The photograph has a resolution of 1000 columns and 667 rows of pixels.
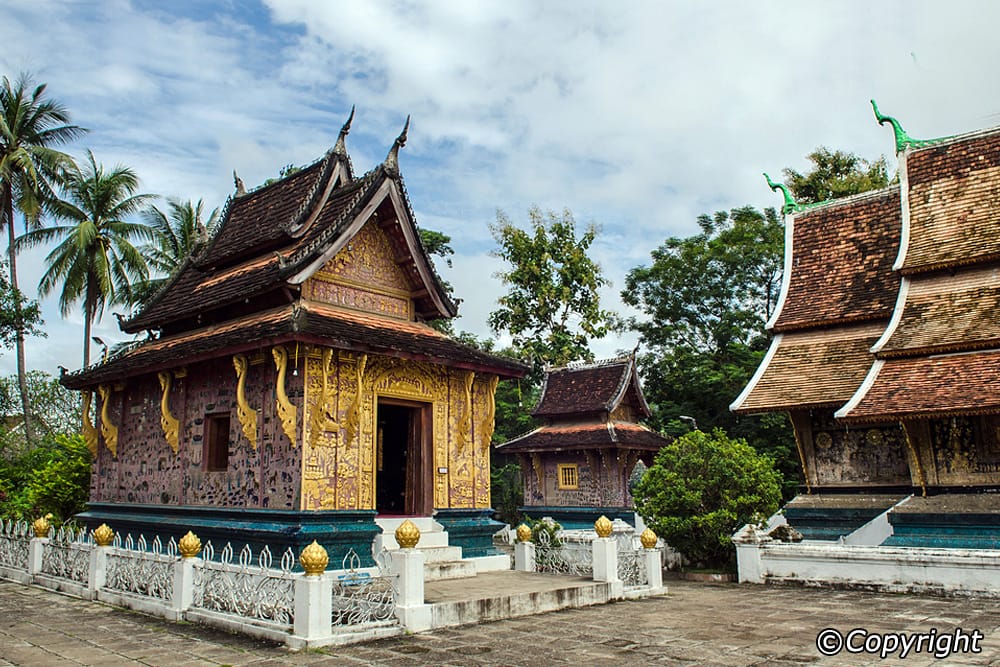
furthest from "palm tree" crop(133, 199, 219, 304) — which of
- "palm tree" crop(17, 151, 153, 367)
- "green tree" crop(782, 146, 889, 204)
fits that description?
"green tree" crop(782, 146, 889, 204)

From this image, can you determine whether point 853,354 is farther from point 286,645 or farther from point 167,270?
point 167,270

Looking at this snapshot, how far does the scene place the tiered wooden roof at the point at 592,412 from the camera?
81.6 feet

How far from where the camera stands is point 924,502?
1303 centimetres

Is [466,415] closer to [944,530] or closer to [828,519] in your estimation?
[828,519]

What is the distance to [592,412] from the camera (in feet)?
84.4

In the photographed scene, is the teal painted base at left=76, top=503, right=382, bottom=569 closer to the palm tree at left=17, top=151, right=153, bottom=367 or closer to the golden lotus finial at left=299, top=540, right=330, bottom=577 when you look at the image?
the golden lotus finial at left=299, top=540, right=330, bottom=577

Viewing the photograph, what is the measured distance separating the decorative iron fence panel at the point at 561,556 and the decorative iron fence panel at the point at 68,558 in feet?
22.5

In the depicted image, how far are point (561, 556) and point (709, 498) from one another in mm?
4525

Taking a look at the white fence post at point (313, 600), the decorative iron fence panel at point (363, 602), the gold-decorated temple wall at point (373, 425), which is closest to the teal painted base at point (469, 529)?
the gold-decorated temple wall at point (373, 425)

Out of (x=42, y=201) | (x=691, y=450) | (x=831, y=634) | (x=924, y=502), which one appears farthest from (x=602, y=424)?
(x=42, y=201)

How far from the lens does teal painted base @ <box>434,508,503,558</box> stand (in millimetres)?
11562

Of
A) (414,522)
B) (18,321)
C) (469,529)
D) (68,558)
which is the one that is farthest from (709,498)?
(18,321)

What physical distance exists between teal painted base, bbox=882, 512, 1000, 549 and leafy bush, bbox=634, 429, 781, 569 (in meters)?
2.53

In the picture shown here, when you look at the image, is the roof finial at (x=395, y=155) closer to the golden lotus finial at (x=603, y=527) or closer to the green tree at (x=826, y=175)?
the golden lotus finial at (x=603, y=527)
